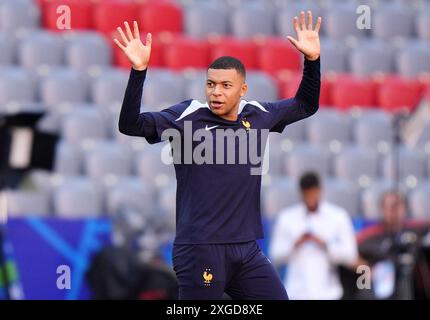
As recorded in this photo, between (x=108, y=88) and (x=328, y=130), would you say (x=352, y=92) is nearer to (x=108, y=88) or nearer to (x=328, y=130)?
(x=328, y=130)

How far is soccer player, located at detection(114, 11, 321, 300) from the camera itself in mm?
6172

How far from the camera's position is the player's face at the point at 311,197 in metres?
9.95

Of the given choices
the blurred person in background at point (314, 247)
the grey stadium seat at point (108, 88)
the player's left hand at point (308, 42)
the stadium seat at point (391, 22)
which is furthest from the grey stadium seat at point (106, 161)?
the player's left hand at point (308, 42)

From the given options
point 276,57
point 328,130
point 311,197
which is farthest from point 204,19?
point 311,197

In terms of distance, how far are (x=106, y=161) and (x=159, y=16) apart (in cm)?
249

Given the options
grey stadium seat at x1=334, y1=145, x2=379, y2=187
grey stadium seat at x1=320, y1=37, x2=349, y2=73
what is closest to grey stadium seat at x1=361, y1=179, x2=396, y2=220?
grey stadium seat at x1=334, y1=145, x2=379, y2=187

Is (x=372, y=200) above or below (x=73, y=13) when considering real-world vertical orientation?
below

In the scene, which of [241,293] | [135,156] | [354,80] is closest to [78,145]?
[135,156]

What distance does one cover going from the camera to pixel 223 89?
6180mm

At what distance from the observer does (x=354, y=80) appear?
515 inches

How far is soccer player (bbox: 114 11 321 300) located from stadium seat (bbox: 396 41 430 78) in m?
7.49

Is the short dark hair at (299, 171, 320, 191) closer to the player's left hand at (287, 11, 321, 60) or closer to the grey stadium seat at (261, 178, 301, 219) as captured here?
the grey stadium seat at (261, 178, 301, 219)

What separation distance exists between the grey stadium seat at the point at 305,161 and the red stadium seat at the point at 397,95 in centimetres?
152

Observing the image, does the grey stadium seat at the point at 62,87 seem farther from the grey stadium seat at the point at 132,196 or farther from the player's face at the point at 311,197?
the player's face at the point at 311,197
